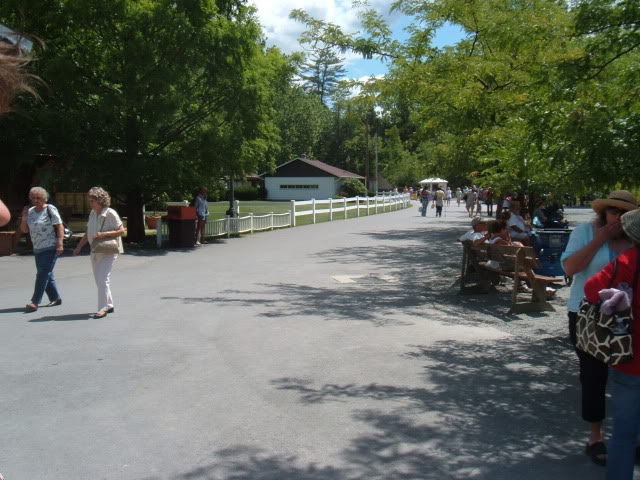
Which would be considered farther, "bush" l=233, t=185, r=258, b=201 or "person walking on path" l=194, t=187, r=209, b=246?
"bush" l=233, t=185, r=258, b=201

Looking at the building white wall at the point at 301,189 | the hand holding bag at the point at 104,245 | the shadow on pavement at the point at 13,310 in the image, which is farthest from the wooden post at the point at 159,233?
the building white wall at the point at 301,189

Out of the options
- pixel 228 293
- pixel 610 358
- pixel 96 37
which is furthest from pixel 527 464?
pixel 96 37

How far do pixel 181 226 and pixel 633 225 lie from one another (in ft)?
54.9

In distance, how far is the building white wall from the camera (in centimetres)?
7312

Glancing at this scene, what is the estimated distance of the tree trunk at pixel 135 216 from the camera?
20391 millimetres

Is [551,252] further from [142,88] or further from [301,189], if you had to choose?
[301,189]

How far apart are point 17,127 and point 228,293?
33.2 feet

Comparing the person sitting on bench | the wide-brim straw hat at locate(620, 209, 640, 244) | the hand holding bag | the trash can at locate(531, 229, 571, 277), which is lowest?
the trash can at locate(531, 229, 571, 277)

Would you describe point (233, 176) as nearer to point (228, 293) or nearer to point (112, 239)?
point (228, 293)

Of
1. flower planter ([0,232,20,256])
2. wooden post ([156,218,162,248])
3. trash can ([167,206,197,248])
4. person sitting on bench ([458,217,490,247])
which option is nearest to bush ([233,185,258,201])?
trash can ([167,206,197,248])

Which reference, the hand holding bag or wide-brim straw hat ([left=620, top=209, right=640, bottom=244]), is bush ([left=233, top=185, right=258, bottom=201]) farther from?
wide-brim straw hat ([left=620, top=209, right=640, bottom=244])

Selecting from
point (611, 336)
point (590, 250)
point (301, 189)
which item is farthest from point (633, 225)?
point (301, 189)

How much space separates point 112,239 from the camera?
947cm

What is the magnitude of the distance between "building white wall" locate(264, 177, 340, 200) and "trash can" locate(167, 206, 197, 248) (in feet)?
171
